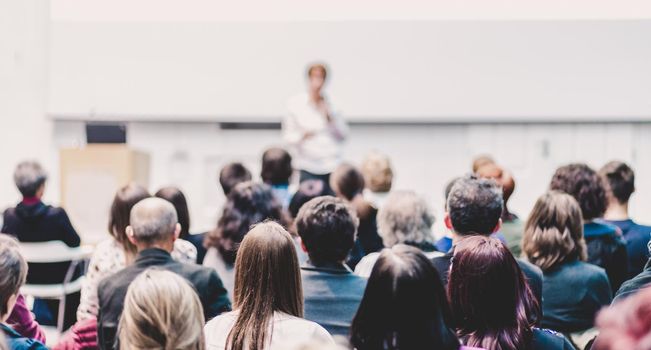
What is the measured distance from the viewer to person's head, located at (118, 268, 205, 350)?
1.75 meters

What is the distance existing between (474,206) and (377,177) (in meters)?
2.12

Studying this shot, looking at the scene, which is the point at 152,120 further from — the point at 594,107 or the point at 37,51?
the point at 594,107

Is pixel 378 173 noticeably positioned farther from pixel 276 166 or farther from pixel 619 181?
pixel 619 181

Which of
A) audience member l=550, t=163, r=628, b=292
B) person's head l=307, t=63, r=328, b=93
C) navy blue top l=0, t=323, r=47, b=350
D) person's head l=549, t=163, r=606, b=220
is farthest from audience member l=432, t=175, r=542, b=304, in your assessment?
person's head l=307, t=63, r=328, b=93

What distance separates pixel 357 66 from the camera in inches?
266

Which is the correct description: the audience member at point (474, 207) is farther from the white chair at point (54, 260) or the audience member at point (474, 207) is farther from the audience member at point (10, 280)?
the white chair at point (54, 260)

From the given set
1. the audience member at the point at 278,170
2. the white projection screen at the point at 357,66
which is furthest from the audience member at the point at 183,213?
the white projection screen at the point at 357,66

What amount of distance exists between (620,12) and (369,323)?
17.7 ft

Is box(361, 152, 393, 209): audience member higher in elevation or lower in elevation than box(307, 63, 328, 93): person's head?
lower

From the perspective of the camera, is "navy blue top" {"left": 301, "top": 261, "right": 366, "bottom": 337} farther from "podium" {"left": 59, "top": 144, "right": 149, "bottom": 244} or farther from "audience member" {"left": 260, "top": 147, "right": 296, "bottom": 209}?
"podium" {"left": 59, "top": 144, "right": 149, "bottom": 244}

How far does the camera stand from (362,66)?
6.76 metres

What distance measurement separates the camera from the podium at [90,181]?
5535mm

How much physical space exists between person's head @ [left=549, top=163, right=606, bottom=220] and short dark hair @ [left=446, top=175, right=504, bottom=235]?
808 mm

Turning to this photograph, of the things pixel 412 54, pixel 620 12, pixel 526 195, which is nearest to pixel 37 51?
pixel 412 54
